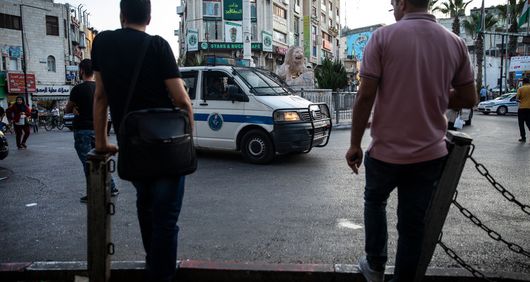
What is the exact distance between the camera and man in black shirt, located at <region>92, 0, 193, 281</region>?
8.80 ft

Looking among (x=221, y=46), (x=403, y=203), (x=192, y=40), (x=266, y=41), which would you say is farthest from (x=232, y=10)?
(x=403, y=203)

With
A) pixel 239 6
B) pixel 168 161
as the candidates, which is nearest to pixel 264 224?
pixel 168 161

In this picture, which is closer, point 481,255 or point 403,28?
point 403,28

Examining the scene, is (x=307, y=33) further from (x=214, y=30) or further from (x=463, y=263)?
(x=463, y=263)

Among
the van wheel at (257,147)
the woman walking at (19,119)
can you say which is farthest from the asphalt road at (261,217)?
the woman walking at (19,119)

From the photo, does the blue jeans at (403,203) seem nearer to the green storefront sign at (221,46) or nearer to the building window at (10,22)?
→ the green storefront sign at (221,46)

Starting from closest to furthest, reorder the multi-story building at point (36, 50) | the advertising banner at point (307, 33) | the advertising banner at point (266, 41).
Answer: the multi-story building at point (36, 50) < the advertising banner at point (266, 41) < the advertising banner at point (307, 33)

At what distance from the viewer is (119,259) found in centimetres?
384

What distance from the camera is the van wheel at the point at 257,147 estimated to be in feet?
28.0

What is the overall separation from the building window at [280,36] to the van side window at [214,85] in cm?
4750

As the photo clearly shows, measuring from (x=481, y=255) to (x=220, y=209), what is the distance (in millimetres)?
2932

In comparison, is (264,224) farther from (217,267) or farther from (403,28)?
(403,28)

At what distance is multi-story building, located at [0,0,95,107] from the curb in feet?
142

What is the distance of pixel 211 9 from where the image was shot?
49188 millimetres
